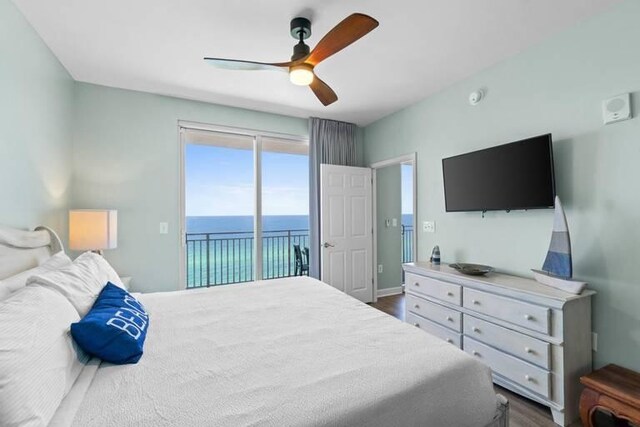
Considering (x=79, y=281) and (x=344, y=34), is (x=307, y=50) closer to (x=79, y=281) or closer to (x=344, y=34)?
(x=344, y=34)

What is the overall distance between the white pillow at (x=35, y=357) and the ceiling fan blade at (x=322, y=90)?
6.84ft

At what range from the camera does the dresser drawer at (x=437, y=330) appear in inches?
99.5

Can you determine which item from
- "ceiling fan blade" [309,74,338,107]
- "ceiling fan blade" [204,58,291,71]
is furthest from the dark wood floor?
"ceiling fan blade" [204,58,291,71]

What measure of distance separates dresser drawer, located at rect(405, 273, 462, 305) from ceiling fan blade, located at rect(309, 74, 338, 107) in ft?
6.34

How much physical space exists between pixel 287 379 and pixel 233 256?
451 centimetres

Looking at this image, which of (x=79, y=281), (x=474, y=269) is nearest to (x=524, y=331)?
(x=474, y=269)

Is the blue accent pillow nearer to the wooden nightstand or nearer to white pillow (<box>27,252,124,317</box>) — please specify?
white pillow (<box>27,252,124,317</box>)

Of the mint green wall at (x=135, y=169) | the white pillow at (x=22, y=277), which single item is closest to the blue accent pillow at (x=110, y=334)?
the white pillow at (x=22, y=277)

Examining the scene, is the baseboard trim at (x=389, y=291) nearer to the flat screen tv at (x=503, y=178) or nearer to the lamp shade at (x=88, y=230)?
the flat screen tv at (x=503, y=178)

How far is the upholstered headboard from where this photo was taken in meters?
1.57

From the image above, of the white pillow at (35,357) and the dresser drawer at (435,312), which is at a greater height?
the white pillow at (35,357)

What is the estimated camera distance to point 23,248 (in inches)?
69.7

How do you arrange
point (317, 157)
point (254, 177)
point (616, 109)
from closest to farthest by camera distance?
point (616, 109) < point (254, 177) < point (317, 157)

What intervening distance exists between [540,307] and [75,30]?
3.90 meters
